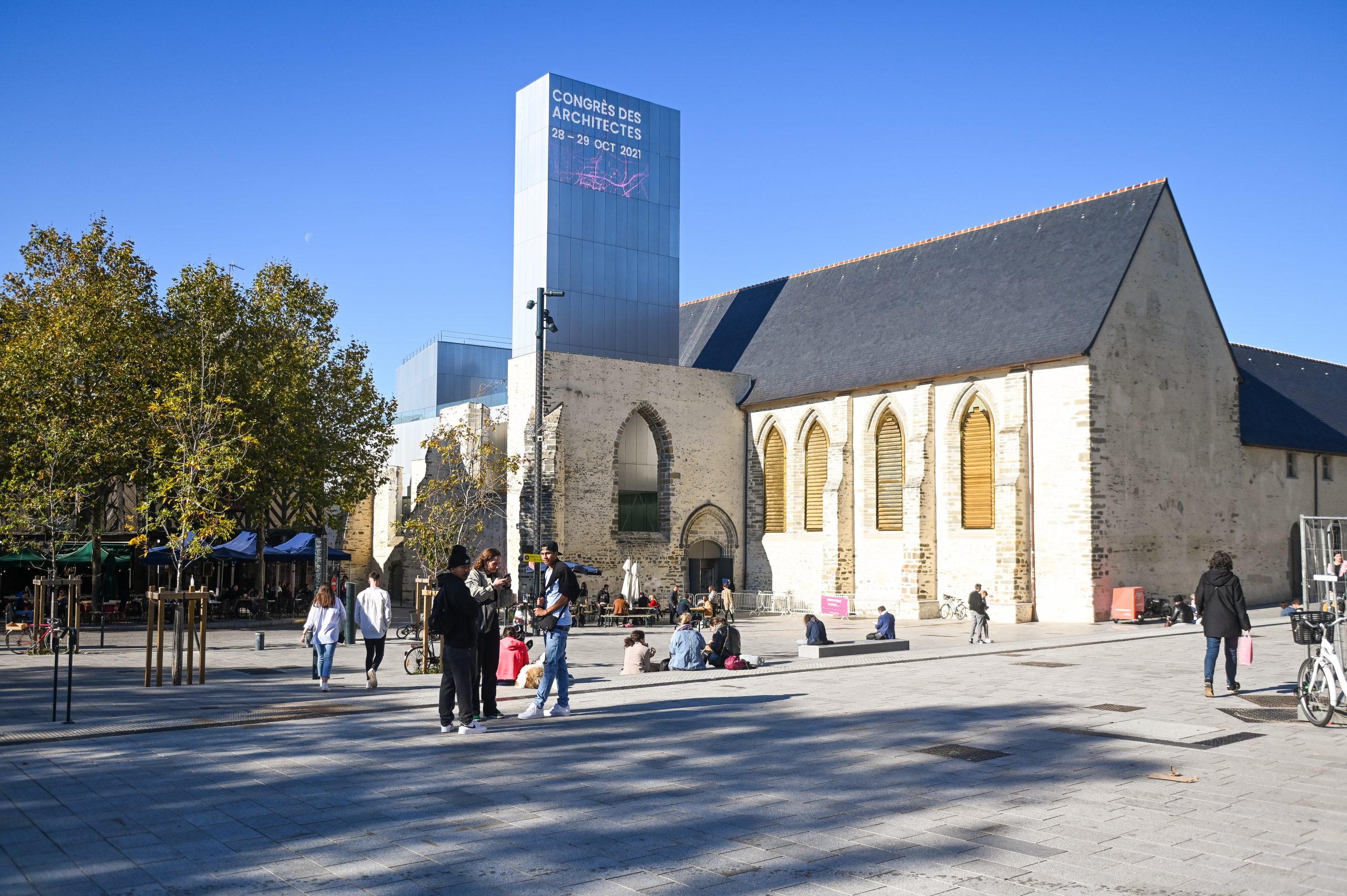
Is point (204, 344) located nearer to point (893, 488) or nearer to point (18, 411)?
point (18, 411)

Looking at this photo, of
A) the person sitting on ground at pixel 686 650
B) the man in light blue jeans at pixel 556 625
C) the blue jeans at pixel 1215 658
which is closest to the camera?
the man in light blue jeans at pixel 556 625

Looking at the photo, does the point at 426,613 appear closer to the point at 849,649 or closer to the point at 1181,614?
the point at 849,649

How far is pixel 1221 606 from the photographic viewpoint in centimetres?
1159

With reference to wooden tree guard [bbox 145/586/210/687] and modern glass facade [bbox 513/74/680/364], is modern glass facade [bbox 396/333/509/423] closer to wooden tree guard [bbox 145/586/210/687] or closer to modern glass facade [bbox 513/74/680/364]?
modern glass facade [bbox 513/74/680/364]

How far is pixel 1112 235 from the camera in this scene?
30.4m

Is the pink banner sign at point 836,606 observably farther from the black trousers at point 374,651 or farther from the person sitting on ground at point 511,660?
the black trousers at point 374,651

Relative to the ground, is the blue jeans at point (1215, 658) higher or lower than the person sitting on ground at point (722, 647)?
higher

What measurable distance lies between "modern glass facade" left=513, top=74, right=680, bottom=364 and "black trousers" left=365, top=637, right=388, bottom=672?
69.8 ft

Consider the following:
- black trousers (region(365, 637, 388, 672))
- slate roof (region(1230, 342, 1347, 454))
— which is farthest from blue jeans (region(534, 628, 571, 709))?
slate roof (region(1230, 342, 1347, 454))

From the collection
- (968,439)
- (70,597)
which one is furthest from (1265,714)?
(968,439)

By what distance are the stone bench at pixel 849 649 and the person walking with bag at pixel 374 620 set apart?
7.29 metres

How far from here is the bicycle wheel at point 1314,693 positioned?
1010 cm

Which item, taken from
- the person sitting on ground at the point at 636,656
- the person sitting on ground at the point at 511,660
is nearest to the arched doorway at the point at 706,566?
the person sitting on ground at the point at 636,656

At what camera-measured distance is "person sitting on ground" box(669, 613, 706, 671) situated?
615 inches
